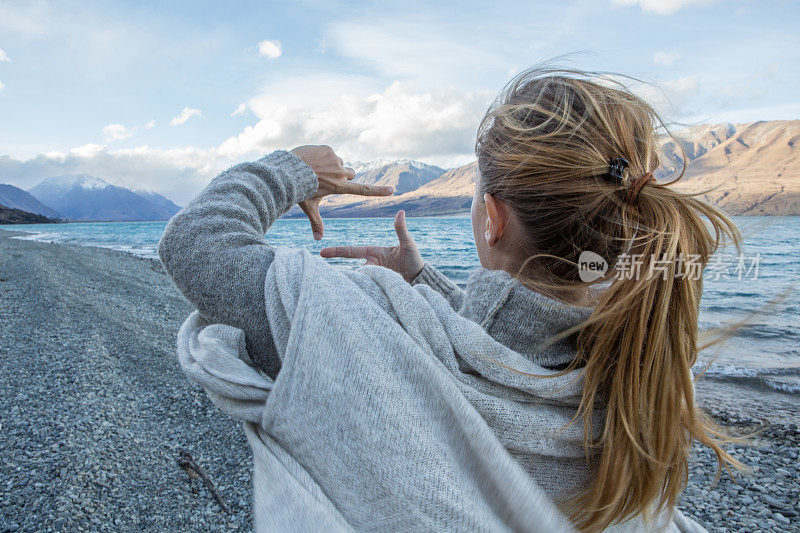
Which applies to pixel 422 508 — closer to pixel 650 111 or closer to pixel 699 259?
pixel 699 259

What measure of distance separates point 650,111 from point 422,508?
1.13m

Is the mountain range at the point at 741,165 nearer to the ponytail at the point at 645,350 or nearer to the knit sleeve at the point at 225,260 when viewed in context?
the ponytail at the point at 645,350

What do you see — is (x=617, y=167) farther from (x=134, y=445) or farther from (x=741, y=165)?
(x=134, y=445)

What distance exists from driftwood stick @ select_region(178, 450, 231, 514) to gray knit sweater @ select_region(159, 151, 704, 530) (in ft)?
8.80

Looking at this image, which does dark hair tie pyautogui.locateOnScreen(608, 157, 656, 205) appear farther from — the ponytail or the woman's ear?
the woman's ear

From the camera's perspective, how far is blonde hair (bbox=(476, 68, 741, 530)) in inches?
40.9

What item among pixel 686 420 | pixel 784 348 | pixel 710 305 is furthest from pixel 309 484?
pixel 710 305

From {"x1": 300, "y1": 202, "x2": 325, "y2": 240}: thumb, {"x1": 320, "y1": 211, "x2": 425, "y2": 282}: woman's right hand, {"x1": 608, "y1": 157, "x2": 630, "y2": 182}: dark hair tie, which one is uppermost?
{"x1": 608, "y1": 157, "x2": 630, "y2": 182}: dark hair tie

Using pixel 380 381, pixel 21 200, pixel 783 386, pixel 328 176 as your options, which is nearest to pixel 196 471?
pixel 328 176

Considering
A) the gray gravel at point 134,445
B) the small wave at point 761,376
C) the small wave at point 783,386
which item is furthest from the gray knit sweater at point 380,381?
the small wave at point 783,386

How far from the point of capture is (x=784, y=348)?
26.1 feet

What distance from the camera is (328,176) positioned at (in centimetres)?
138

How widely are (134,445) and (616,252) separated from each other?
3.96 meters

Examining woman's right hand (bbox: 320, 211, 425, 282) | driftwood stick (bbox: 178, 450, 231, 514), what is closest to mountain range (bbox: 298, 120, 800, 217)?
woman's right hand (bbox: 320, 211, 425, 282)
